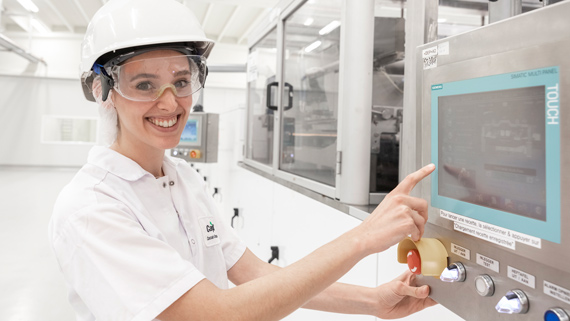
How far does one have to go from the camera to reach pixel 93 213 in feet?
2.68

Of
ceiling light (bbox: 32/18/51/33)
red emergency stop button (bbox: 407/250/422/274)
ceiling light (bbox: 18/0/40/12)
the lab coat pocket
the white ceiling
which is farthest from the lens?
ceiling light (bbox: 32/18/51/33)

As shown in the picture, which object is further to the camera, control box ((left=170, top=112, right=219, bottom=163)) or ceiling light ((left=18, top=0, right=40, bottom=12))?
ceiling light ((left=18, top=0, right=40, bottom=12))

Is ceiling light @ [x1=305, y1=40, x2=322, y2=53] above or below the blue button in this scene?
above

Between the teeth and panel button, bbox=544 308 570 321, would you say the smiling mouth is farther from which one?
panel button, bbox=544 308 570 321

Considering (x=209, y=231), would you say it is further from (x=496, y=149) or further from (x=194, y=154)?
(x=194, y=154)

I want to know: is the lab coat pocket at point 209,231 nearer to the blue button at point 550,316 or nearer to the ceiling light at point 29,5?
the blue button at point 550,316

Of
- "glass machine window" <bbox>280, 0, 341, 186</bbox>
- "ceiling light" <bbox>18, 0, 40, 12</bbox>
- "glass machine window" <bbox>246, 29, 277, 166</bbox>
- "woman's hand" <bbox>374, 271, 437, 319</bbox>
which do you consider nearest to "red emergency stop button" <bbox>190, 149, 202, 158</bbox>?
"glass machine window" <bbox>246, 29, 277, 166</bbox>

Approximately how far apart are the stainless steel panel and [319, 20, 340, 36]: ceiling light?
85cm

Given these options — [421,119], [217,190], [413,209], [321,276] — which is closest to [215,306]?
[321,276]

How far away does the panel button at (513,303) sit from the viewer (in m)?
0.64

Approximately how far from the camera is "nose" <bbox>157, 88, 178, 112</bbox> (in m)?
0.98

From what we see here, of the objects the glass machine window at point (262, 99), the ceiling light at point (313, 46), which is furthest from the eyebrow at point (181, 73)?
the glass machine window at point (262, 99)

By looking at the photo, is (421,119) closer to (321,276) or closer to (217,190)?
(321,276)

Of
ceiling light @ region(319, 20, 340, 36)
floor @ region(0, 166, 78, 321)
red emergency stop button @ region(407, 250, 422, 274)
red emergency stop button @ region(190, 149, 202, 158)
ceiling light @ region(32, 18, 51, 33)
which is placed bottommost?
floor @ region(0, 166, 78, 321)
